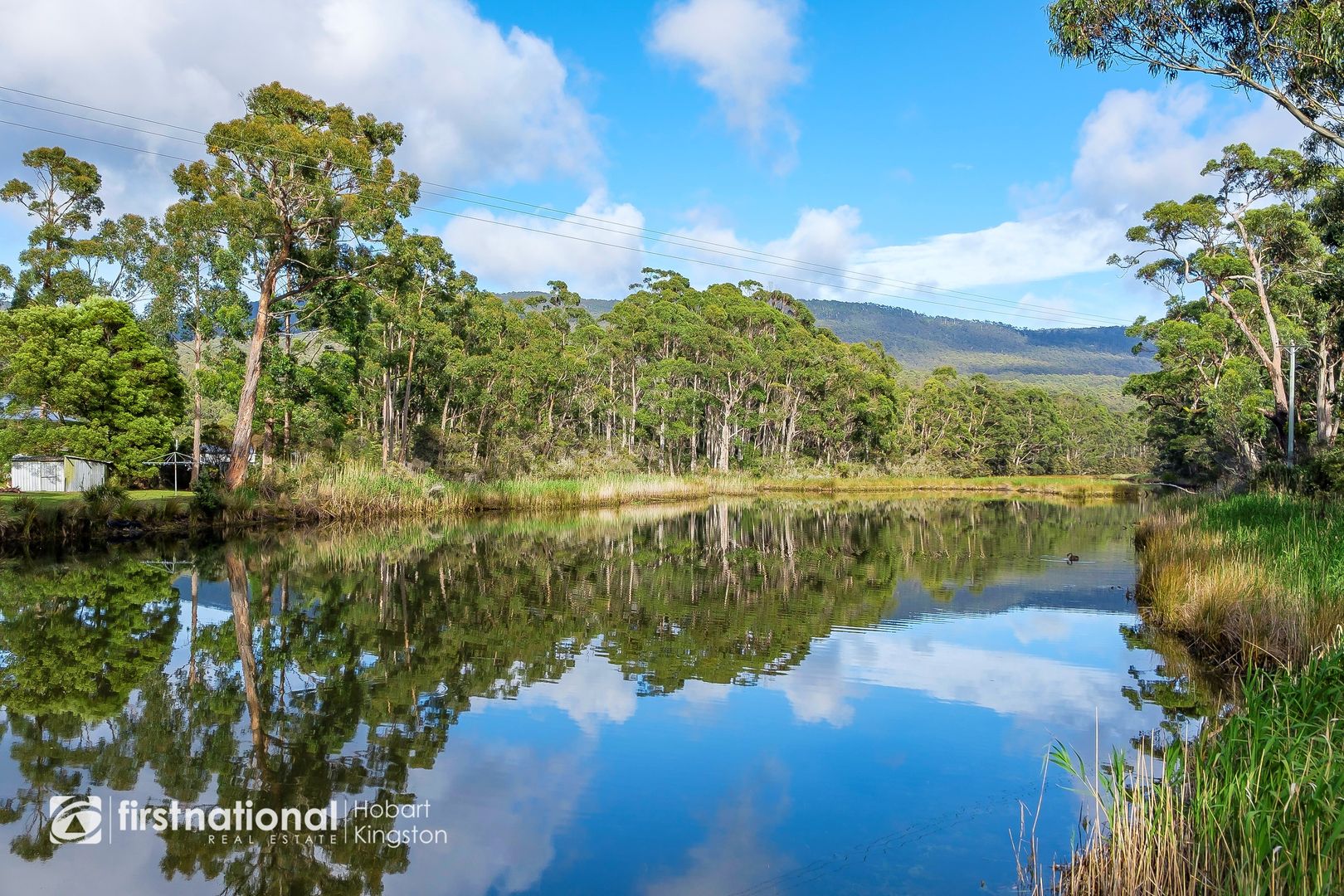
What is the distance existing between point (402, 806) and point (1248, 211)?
3232 cm

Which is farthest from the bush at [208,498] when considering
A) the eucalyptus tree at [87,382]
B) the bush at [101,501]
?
the eucalyptus tree at [87,382]

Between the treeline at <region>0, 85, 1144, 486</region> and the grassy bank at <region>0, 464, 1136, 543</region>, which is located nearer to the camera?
the grassy bank at <region>0, 464, 1136, 543</region>

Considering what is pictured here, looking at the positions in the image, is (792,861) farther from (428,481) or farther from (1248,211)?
(1248,211)

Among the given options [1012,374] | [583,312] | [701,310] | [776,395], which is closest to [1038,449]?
[776,395]

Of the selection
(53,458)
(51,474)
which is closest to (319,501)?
(53,458)

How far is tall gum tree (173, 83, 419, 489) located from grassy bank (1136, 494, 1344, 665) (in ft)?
62.8

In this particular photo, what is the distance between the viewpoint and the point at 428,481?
86.6 ft

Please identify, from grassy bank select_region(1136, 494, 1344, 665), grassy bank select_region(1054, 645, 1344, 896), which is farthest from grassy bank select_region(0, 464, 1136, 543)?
grassy bank select_region(1054, 645, 1344, 896)

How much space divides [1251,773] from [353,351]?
87.7 feet

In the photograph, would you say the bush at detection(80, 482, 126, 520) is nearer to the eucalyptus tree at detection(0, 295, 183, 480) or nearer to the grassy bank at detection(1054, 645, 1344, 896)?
the eucalyptus tree at detection(0, 295, 183, 480)

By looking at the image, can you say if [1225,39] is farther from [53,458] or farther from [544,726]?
[53,458]

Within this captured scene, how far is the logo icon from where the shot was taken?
477 centimetres

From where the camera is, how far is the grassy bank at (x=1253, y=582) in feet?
23.6

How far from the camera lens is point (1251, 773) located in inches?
147
